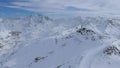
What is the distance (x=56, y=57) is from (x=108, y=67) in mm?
39290

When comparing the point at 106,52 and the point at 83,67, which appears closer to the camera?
the point at 83,67

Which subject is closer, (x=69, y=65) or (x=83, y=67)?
(x=83, y=67)

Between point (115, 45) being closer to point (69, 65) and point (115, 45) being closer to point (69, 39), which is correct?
point (69, 65)

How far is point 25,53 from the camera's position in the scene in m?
Answer: 179

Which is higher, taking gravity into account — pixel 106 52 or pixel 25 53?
pixel 106 52

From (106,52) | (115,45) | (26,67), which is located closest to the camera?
(106,52)

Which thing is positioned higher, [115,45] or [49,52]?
[115,45]

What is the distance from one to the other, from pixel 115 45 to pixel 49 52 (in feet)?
139

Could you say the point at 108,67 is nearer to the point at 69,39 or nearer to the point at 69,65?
the point at 69,65

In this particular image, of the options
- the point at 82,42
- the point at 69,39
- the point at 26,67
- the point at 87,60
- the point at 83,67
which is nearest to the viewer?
the point at 83,67

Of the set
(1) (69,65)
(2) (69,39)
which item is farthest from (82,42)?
(1) (69,65)

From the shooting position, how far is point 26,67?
146 m

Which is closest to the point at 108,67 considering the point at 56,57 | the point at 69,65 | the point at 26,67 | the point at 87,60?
the point at 87,60

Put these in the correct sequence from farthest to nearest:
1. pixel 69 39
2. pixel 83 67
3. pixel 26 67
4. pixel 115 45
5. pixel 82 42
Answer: pixel 69 39 < pixel 82 42 < pixel 26 67 < pixel 115 45 < pixel 83 67
